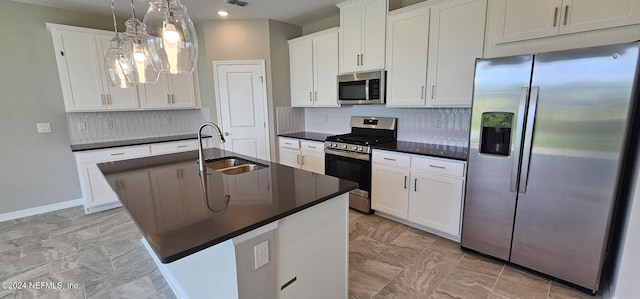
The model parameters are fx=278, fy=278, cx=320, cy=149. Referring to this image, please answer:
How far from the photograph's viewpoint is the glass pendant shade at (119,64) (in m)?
2.17

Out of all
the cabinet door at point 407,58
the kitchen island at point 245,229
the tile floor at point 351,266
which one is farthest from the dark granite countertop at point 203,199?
the cabinet door at point 407,58

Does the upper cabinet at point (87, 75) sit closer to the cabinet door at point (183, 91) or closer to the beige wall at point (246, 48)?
the cabinet door at point (183, 91)

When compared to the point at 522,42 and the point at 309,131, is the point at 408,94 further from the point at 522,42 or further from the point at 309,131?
the point at 309,131

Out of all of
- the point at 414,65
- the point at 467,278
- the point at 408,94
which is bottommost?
the point at 467,278

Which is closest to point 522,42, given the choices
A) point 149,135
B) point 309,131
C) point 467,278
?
point 467,278

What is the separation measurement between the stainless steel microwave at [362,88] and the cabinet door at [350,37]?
129 millimetres

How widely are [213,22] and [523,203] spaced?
4.40 meters

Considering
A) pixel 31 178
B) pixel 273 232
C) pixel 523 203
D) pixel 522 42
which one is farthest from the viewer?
pixel 31 178

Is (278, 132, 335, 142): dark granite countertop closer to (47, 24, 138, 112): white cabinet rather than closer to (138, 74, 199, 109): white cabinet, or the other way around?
(138, 74, 199, 109): white cabinet

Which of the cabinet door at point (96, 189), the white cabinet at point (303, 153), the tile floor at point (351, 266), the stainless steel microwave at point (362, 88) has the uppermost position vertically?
the stainless steel microwave at point (362, 88)

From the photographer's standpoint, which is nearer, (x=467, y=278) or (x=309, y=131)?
(x=467, y=278)

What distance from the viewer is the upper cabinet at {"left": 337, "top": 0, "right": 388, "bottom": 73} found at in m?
3.25

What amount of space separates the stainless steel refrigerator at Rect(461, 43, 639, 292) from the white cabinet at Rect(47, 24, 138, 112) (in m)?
4.45

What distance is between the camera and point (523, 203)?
2168 mm
